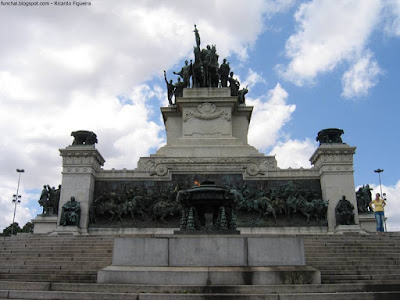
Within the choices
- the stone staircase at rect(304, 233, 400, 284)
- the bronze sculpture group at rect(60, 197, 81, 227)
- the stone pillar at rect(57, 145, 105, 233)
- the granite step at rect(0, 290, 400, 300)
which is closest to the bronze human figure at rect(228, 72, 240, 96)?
the stone pillar at rect(57, 145, 105, 233)

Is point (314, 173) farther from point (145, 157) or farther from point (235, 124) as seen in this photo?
point (145, 157)

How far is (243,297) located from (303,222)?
15693 millimetres

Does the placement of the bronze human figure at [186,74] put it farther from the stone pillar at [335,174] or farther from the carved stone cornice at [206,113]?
the stone pillar at [335,174]

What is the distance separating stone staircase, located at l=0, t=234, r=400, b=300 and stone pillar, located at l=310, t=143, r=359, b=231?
15.0 feet

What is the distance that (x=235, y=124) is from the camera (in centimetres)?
2845

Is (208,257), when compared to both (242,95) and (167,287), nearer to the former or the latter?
(167,287)

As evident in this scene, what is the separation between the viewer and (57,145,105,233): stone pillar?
2297 centimetres

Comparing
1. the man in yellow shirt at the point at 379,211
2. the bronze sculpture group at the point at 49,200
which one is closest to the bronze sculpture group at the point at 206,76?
the bronze sculpture group at the point at 49,200

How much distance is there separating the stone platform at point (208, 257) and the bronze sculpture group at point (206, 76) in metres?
20.9

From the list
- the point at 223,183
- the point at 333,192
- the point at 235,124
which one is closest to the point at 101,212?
the point at 223,183

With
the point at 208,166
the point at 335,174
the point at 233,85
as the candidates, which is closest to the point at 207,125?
the point at 208,166

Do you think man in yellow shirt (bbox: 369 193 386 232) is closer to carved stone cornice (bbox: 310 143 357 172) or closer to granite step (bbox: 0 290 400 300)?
carved stone cornice (bbox: 310 143 357 172)

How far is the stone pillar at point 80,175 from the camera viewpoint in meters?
23.0

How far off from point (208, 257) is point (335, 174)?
15.9 meters
